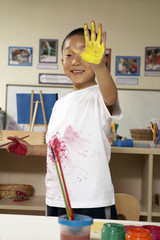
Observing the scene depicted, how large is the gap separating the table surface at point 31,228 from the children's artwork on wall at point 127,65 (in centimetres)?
339

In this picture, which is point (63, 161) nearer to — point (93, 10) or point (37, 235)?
point (37, 235)

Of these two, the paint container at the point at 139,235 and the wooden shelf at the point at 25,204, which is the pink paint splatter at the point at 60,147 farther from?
the wooden shelf at the point at 25,204

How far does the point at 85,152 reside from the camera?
1135mm

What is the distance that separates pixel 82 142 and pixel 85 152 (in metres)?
0.04

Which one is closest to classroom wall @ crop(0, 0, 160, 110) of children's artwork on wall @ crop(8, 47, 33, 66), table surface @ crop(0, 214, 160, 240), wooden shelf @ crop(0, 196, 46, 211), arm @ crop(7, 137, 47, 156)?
children's artwork on wall @ crop(8, 47, 33, 66)

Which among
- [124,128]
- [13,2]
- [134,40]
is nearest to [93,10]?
[134,40]

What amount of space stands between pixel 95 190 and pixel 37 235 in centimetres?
37

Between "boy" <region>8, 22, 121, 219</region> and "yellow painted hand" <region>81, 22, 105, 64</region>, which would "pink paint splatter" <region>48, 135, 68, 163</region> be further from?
"yellow painted hand" <region>81, 22, 105, 64</region>

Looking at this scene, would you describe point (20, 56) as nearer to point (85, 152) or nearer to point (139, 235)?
point (85, 152)

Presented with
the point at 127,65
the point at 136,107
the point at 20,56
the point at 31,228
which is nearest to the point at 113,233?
the point at 31,228

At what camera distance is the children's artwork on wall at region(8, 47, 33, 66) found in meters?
4.18

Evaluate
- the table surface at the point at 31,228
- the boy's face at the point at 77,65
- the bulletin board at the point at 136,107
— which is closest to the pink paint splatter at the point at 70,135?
the boy's face at the point at 77,65

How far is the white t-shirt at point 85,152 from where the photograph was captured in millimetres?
1118

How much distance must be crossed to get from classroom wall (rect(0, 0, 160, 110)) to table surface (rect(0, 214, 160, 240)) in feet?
11.0
